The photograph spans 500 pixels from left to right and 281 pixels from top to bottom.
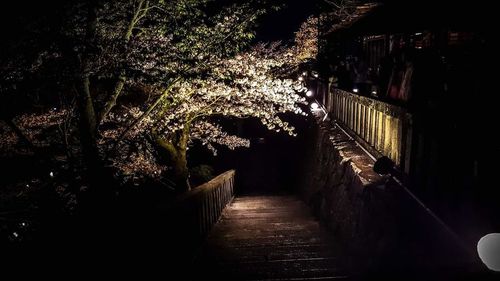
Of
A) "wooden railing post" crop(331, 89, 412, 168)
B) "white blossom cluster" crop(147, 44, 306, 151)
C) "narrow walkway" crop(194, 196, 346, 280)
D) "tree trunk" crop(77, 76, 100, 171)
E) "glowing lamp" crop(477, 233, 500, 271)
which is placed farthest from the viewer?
"white blossom cluster" crop(147, 44, 306, 151)

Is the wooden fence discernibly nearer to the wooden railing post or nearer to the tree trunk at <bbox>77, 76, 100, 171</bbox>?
the wooden railing post

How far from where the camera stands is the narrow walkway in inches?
257

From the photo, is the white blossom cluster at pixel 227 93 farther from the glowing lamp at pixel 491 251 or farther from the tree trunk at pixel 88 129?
the glowing lamp at pixel 491 251

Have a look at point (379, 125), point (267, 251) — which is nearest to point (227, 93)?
point (379, 125)

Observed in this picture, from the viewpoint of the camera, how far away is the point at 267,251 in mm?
7547

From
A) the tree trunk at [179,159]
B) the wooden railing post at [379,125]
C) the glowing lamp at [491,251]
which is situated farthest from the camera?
the tree trunk at [179,159]

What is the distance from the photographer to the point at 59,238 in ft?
12.3

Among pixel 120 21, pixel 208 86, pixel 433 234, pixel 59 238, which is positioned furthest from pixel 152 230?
pixel 208 86

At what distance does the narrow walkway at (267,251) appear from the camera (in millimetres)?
6516

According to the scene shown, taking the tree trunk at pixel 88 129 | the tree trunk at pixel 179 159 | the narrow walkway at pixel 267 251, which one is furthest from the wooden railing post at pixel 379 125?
the tree trunk at pixel 88 129

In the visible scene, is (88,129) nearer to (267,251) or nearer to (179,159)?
(267,251)

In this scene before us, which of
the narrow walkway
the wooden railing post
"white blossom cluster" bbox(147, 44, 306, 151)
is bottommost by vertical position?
the narrow walkway

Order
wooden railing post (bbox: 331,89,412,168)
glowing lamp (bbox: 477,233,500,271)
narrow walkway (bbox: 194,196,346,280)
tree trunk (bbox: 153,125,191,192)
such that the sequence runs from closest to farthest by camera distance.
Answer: glowing lamp (bbox: 477,233,500,271) < wooden railing post (bbox: 331,89,412,168) < narrow walkway (bbox: 194,196,346,280) < tree trunk (bbox: 153,125,191,192)

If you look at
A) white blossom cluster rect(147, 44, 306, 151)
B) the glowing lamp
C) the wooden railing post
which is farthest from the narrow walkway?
white blossom cluster rect(147, 44, 306, 151)
